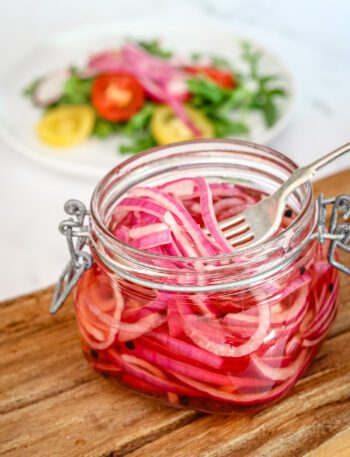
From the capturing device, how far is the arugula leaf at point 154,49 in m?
3.04

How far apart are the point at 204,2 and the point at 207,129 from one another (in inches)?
58.0

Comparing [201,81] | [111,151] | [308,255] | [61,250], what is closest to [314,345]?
[308,255]

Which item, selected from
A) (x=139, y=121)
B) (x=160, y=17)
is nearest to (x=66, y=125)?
(x=139, y=121)

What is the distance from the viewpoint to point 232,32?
3.14 meters

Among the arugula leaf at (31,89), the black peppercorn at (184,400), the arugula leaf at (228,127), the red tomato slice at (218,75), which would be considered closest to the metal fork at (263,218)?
the black peppercorn at (184,400)

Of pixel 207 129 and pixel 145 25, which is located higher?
pixel 145 25

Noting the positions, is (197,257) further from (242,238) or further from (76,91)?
(76,91)

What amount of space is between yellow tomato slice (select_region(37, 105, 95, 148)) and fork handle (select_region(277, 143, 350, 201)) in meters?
1.47

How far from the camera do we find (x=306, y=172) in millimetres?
1142

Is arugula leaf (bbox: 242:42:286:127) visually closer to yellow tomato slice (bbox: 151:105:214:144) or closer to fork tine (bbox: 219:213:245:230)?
yellow tomato slice (bbox: 151:105:214:144)

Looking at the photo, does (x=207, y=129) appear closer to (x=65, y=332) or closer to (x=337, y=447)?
(x=65, y=332)

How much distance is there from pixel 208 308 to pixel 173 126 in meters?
1.57

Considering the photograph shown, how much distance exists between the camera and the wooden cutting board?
3.73 feet

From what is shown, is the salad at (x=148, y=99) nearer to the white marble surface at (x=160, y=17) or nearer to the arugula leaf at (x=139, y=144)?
the arugula leaf at (x=139, y=144)
